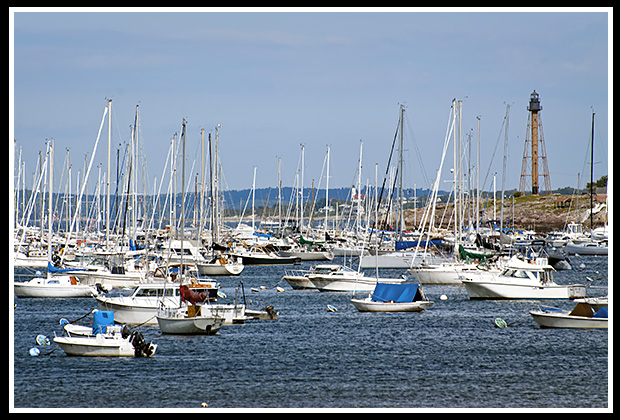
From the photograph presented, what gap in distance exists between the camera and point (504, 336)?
35.6 meters

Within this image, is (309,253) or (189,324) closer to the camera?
(189,324)

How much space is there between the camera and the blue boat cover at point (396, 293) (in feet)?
141

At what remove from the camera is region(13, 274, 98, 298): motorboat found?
50.0 meters

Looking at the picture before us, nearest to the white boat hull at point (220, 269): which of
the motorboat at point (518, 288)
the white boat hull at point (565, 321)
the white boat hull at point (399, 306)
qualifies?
the motorboat at point (518, 288)

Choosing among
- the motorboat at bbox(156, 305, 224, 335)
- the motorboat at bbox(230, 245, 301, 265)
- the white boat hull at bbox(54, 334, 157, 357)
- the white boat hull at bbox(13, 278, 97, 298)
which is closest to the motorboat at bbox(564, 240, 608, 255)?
the motorboat at bbox(230, 245, 301, 265)

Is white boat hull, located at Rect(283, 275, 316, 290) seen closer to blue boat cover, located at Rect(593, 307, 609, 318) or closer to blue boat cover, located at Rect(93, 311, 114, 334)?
blue boat cover, located at Rect(593, 307, 609, 318)

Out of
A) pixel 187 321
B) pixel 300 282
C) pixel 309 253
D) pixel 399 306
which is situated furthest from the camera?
pixel 309 253

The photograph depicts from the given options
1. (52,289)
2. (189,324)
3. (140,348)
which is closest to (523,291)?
(189,324)

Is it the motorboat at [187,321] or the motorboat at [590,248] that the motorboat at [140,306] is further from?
the motorboat at [590,248]

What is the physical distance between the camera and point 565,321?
35344 mm

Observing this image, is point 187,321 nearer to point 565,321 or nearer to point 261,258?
point 565,321

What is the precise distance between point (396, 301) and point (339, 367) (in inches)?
569
